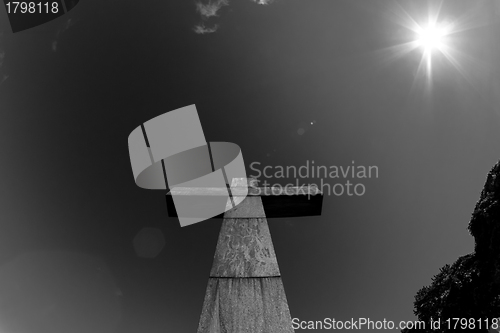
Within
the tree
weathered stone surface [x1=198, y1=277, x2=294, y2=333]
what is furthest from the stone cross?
the tree

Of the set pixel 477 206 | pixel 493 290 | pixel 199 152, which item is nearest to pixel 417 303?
pixel 493 290

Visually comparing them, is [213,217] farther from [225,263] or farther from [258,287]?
[258,287]

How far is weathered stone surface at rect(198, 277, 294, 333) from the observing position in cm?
461

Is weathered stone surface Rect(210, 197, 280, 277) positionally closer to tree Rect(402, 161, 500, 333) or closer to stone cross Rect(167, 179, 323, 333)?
stone cross Rect(167, 179, 323, 333)

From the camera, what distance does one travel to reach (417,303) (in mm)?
11664

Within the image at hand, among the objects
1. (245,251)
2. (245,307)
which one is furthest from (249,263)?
(245,307)

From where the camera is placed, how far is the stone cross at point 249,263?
465cm

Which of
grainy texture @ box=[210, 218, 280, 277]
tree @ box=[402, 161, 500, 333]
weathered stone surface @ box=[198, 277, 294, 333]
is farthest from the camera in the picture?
tree @ box=[402, 161, 500, 333]

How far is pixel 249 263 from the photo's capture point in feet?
16.0

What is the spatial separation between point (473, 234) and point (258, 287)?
328 inches

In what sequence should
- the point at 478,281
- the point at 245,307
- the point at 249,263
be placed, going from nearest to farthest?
the point at 245,307 → the point at 249,263 → the point at 478,281

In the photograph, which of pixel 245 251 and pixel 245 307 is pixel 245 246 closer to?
pixel 245 251

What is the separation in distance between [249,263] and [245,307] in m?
0.53

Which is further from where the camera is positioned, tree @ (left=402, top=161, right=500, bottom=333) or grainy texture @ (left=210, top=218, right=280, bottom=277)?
tree @ (left=402, top=161, right=500, bottom=333)
